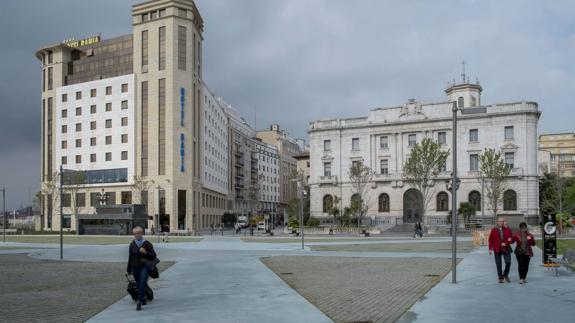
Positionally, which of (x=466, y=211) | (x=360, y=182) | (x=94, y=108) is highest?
(x=94, y=108)

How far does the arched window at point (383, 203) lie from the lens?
275ft

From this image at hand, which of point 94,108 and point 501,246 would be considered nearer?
point 501,246

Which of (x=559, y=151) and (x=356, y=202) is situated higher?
(x=559, y=151)

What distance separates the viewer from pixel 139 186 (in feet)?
258

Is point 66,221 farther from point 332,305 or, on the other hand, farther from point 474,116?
point 332,305

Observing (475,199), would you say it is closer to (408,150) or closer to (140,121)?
(408,150)

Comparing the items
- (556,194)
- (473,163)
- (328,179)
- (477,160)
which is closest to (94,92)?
(328,179)

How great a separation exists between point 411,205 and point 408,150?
323 inches

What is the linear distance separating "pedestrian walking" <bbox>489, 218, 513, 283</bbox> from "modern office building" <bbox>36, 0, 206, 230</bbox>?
67.6m

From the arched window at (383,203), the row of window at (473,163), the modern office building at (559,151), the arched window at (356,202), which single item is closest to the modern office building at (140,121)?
the arched window at (356,202)

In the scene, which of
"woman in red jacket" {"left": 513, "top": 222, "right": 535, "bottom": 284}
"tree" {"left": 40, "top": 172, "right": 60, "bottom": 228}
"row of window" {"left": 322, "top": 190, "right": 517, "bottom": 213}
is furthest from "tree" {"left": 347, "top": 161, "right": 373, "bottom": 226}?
"woman in red jacket" {"left": 513, "top": 222, "right": 535, "bottom": 284}

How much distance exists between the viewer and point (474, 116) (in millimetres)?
79188

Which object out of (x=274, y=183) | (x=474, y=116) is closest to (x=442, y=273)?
(x=474, y=116)

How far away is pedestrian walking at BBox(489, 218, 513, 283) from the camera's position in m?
15.4
